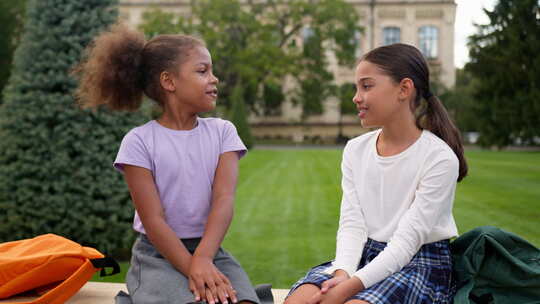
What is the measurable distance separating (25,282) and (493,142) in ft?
36.3

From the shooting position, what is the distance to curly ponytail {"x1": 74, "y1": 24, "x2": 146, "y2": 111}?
97.7 inches

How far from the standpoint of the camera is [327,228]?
6.90 meters

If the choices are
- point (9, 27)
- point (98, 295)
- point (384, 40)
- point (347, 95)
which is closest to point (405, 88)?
point (98, 295)

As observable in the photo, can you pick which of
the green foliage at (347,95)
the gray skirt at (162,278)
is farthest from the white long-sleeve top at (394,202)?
the green foliage at (347,95)

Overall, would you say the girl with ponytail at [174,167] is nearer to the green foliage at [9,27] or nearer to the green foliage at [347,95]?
the green foliage at [9,27]

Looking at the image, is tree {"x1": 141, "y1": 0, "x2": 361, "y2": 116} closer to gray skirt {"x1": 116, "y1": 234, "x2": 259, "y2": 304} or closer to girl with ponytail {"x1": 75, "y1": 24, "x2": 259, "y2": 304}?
girl with ponytail {"x1": 75, "y1": 24, "x2": 259, "y2": 304}

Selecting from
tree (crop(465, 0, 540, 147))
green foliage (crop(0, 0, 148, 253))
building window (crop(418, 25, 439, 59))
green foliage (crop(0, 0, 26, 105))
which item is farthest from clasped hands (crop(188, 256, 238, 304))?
building window (crop(418, 25, 439, 59))

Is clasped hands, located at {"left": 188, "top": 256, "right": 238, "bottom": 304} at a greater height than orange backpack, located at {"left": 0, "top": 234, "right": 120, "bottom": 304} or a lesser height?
greater

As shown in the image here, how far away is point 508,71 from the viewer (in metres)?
10.9

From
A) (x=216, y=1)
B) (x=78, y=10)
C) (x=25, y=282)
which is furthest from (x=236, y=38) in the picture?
(x=25, y=282)

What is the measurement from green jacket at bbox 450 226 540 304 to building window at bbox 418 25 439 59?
124ft

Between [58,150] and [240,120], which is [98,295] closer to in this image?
[58,150]

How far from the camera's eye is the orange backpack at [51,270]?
2541mm

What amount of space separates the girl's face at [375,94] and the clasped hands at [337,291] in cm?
61
